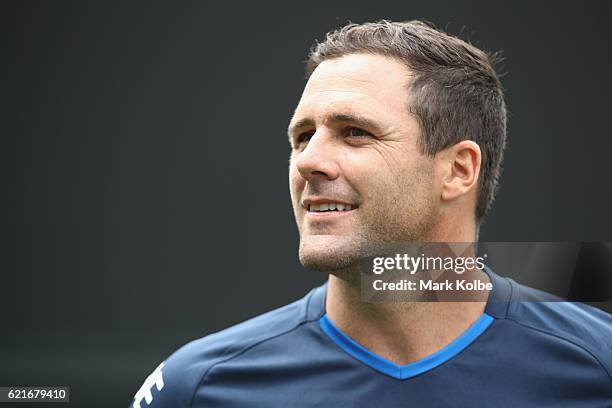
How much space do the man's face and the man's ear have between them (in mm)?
66

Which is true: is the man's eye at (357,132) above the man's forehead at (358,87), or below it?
below

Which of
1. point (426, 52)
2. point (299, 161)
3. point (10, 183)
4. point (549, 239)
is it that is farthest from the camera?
point (10, 183)

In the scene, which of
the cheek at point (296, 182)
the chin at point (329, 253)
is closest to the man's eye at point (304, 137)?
the cheek at point (296, 182)

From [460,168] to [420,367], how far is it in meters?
0.69

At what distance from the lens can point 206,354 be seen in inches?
115

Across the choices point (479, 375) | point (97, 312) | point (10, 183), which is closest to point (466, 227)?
point (479, 375)

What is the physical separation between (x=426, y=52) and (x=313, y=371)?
1.15 meters

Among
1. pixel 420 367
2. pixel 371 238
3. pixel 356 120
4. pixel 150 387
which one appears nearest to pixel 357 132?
pixel 356 120

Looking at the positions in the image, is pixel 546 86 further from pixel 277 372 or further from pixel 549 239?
pixel 277 372

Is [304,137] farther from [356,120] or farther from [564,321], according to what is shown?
[564,321]

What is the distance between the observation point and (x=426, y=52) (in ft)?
9.53

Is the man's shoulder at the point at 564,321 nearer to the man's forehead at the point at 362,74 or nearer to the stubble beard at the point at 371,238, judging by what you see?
the stubble beard at the point at 371,238

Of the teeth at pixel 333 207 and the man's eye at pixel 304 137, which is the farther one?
the man's eye at pixel 304 137

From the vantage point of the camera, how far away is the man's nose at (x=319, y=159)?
260cm
